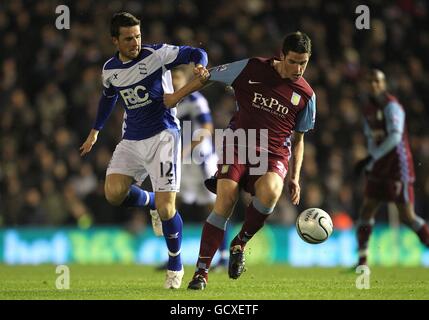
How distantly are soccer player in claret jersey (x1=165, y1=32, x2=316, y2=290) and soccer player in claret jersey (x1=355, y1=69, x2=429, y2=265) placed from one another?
301cm

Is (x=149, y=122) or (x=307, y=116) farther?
(x=149, y=122)

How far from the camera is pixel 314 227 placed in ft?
27.8

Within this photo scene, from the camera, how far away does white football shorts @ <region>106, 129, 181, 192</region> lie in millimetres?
8383

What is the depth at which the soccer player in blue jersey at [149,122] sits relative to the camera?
835 cm

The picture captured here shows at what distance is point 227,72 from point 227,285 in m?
2.04

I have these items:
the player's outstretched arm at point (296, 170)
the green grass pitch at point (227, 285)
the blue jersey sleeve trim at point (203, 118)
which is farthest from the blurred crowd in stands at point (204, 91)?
the player's outstretched arm at point (296, 170)

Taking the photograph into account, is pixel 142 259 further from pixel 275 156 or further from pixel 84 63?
A: pixel 275 156

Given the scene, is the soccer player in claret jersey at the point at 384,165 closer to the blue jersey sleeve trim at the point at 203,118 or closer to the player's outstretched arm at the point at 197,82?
the blue jersey sleeve trim at the point at 203,118

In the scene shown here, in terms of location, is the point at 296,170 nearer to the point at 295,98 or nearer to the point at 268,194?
the point at 268,194

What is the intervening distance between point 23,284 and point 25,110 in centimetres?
798

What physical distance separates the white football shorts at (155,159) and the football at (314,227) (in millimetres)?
1183

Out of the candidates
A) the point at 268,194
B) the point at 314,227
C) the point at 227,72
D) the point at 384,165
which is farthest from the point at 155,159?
the point at 384,165
